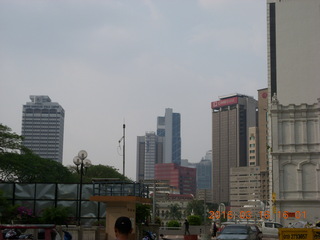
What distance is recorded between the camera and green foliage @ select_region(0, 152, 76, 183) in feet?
247

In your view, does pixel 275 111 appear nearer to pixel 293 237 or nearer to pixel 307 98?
pixel 307 98

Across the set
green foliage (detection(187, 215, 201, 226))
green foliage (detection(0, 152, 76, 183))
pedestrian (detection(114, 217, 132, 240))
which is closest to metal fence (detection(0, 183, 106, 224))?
green foliage (detection(187, 215, 201, 226))

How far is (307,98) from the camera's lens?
85.9 m

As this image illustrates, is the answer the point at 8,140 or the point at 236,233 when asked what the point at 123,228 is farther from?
the point at 8,140

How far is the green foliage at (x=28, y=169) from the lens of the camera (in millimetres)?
75188

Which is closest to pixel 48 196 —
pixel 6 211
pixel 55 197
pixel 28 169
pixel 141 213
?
pixel 55 197

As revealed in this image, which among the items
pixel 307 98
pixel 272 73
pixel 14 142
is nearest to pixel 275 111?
pixel 307 98

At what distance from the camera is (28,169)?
7931cm

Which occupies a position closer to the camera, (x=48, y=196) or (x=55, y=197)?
(x=55, y=197)

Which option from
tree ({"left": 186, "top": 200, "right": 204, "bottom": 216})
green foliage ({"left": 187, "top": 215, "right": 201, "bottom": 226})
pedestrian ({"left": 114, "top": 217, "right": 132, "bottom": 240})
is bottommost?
tree ({"left": 186, "top": 200, "right": 204, "bottom": 216})

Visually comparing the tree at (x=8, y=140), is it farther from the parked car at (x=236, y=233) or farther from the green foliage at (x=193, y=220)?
the parked car at (x=236, y=233)

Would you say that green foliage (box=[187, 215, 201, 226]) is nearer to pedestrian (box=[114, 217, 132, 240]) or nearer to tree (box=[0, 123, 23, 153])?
tree (box=[0, 123, 23, 153])

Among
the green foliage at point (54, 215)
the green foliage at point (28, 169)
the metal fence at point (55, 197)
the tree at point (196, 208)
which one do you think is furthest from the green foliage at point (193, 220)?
the tree at point (196, 208)

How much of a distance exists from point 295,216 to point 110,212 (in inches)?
1406
